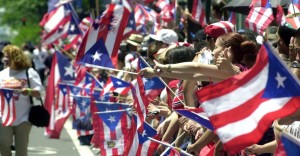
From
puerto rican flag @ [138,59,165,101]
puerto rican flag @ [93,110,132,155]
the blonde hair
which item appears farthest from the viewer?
puerto rican flag @ [93,110,132,155]

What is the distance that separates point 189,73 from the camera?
7855mm

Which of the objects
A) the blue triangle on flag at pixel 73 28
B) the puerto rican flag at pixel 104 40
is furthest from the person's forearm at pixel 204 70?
the blue triangle on flag at pixel 73 28

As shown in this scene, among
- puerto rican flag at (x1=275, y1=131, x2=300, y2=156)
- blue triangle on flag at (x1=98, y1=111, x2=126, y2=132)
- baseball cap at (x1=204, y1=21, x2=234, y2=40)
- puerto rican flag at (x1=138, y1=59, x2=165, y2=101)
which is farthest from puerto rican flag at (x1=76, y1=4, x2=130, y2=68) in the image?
puerto rican flag at (x1=275, y1=131, x2=300, y2=156)

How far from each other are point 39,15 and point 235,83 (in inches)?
2663

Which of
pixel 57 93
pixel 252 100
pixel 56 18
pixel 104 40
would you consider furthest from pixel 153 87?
pixel 56 18

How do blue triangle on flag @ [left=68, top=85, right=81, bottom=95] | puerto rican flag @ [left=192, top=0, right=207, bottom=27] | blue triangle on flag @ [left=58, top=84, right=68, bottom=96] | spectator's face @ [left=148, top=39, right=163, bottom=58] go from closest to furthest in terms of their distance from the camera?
1. spectator's face @ [left=148, top=39, right=163, bottom=58]
2. puerto rican flag @ [left=192, top=0, right=207, bottom=27]
3. blue triangle on flag @ [left=68, top=85, right=81, bottom=95]
4. blue triangle on flag @ [left=58, top=84, right=68, bottom=96]

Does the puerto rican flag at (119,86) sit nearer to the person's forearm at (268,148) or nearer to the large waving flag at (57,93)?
the large waving flag at (57,93)

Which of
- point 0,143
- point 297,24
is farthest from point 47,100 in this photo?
point 297,24

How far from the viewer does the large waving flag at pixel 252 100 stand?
228 inches

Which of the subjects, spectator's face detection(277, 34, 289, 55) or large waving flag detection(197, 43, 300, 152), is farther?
spectator's face detection(277, 34, 289, 55)

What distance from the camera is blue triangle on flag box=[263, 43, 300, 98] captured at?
5766mm

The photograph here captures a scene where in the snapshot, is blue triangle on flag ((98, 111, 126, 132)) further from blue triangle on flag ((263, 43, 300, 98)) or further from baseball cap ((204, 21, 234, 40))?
blue triangle on flag ((263, 43, 300, 98))

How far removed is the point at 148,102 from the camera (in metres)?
10.5

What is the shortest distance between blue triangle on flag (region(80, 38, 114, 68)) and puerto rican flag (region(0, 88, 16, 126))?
73.6 inches
